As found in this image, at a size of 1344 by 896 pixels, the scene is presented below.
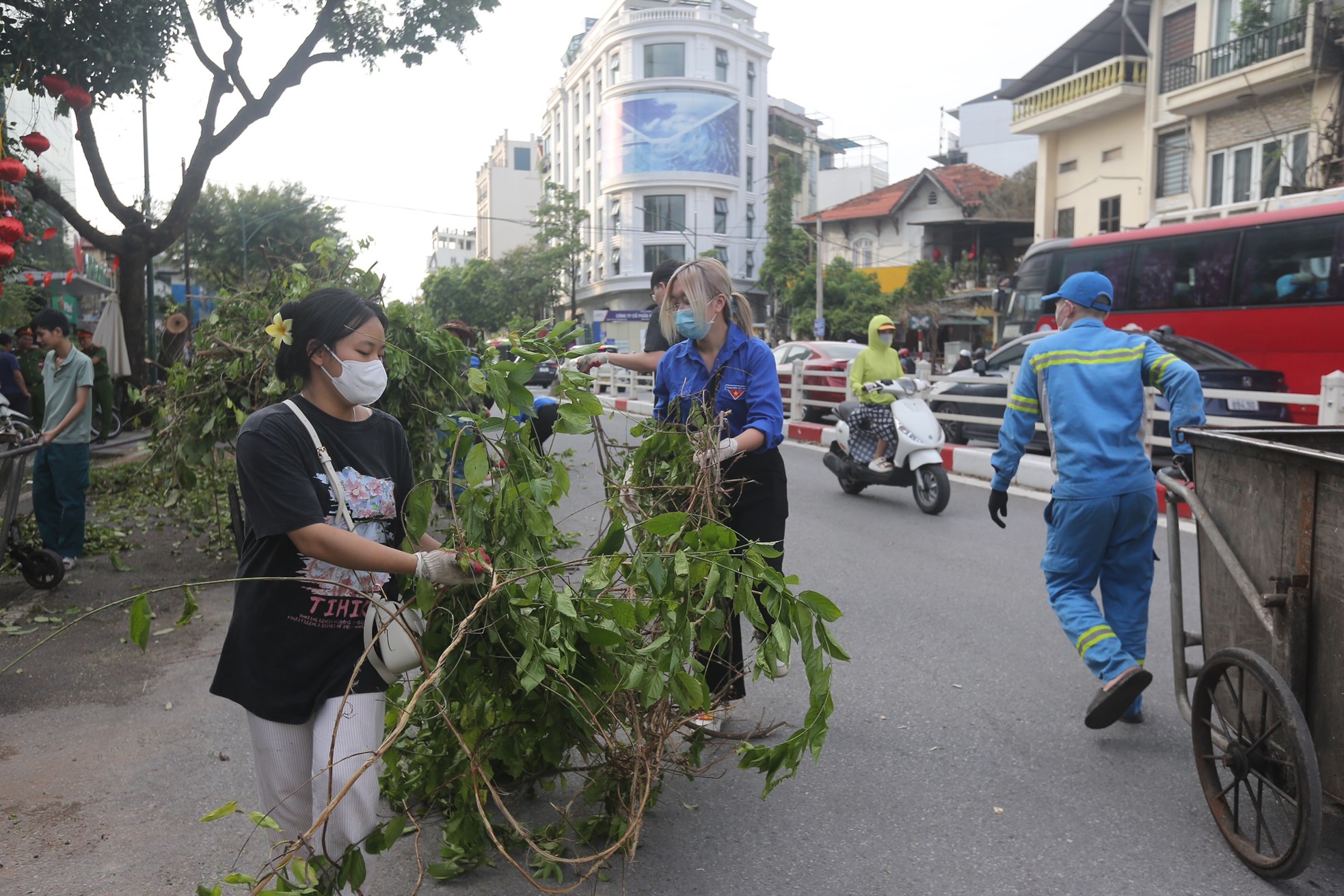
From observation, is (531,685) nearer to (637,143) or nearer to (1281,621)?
(1281,621)

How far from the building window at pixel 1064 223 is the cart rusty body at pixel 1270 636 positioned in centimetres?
2896

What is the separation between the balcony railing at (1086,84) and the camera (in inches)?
1077

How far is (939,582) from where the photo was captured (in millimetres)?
7160

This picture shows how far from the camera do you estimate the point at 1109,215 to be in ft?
94.8

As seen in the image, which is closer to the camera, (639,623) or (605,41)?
(639,623)

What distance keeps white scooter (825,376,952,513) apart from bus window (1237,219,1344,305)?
24.9ft

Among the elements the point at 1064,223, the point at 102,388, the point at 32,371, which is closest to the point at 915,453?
the point at 102,388

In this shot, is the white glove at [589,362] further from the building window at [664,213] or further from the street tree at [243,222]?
the building window at [664,213]

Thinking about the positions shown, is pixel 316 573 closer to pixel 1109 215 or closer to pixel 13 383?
pixel 13 383

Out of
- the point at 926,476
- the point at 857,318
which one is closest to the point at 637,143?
Result: the point at 857,318

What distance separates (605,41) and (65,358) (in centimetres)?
6474

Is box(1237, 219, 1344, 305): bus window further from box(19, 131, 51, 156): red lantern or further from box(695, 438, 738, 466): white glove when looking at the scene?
box(19, 131, 51, 156): red lantern

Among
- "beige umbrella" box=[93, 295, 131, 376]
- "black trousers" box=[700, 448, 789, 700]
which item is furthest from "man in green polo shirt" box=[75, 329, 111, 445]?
"black trousers" box=[700, 448, 789, 700]

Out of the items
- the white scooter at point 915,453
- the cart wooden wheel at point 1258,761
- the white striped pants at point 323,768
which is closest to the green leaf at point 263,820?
the white striped pants at point 323,768
